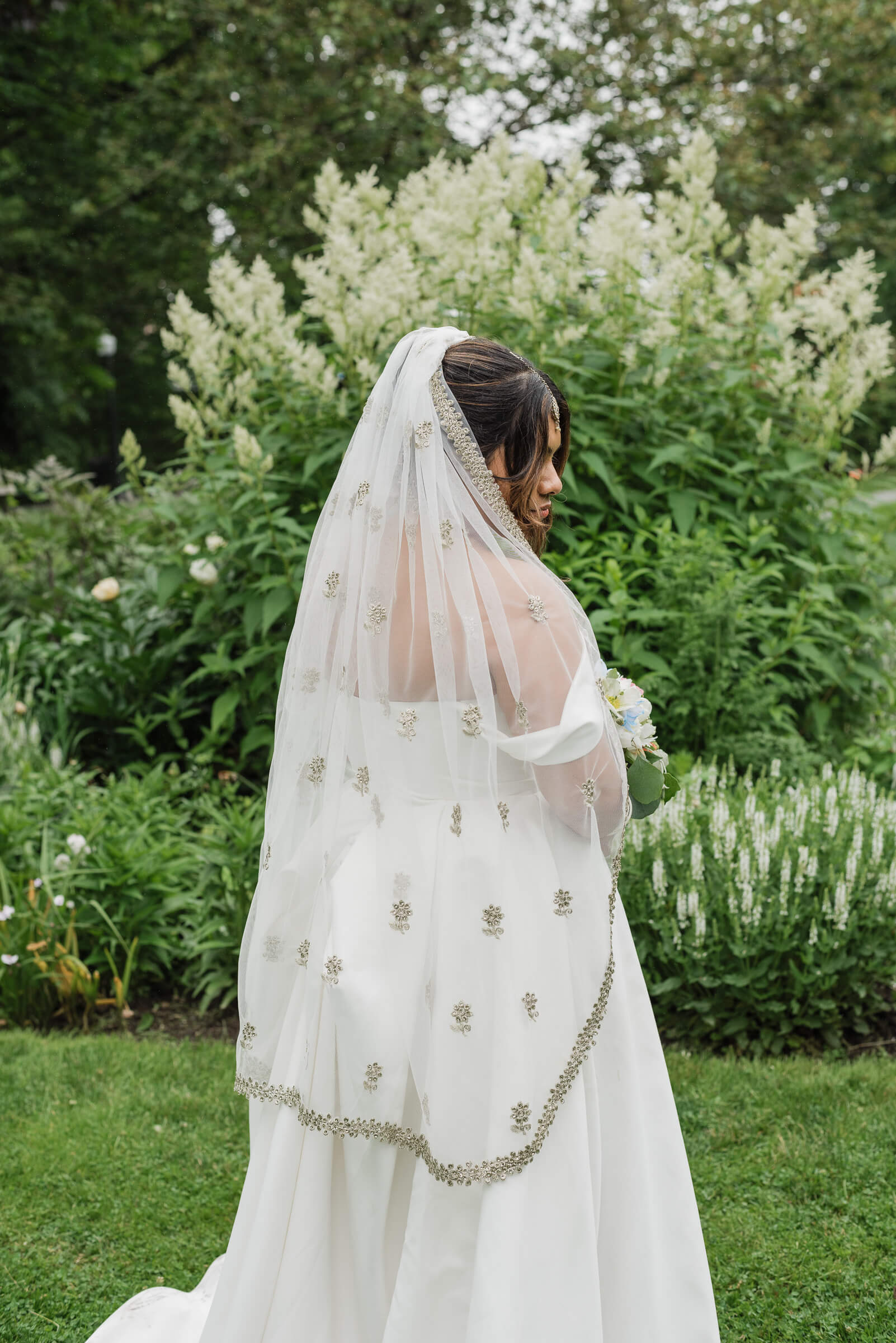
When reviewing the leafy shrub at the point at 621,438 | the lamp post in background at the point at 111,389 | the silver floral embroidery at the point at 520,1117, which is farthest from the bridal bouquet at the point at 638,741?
the lamp post in background at the point at 111,389

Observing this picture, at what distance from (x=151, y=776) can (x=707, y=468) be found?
294 centimetres

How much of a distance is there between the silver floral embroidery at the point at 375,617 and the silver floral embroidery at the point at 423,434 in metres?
0.29

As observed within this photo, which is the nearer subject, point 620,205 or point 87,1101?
point 87,1101

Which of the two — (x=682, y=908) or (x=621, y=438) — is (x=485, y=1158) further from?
(x=621, y=438)

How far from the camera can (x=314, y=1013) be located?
2076 mm

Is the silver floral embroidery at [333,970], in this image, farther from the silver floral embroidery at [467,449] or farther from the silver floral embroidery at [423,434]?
the silver floral embroidery at [423,434]

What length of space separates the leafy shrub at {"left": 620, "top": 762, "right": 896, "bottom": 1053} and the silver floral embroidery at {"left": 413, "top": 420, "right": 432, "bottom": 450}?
2.16m

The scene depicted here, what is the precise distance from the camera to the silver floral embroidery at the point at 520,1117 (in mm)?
1930

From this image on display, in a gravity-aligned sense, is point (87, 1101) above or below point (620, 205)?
below

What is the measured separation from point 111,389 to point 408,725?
1965 centimetres

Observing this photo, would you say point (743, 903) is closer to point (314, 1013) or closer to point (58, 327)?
point (314, 1013)

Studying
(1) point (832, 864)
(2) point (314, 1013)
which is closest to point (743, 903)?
(1) point (832, 864)

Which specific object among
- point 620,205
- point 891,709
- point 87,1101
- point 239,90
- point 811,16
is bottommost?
point 87,1101

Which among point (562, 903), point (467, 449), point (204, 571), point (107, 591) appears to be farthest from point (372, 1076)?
point (107, 591)
